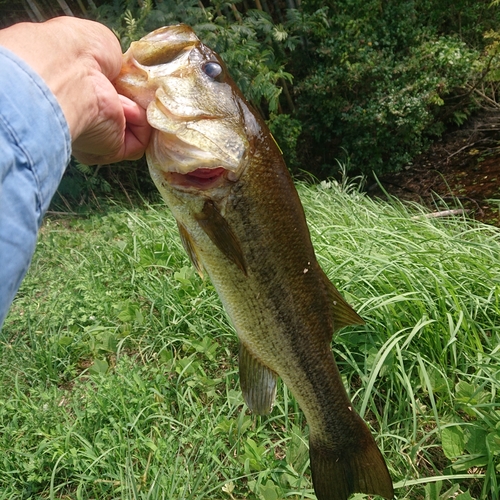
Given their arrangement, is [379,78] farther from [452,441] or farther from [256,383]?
[256,383]

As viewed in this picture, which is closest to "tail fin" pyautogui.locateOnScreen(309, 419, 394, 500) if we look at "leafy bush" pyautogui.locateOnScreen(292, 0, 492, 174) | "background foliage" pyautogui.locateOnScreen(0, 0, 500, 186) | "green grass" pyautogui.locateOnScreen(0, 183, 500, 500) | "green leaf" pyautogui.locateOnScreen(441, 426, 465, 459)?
"green grass" pyautogui.locateOnScreen(0, 183, 500, 500)

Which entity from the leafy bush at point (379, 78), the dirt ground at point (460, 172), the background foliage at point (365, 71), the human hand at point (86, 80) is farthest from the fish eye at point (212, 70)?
the leafy bush at point (379, 78)

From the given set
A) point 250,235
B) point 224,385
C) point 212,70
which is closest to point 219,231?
point 250,235

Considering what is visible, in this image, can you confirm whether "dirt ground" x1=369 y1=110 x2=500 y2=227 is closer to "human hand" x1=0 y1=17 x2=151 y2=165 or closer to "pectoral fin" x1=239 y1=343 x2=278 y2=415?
"pectoral fin" x1=239 y1=343 x2=278 y2=415

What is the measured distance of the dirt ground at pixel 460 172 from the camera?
5727mm

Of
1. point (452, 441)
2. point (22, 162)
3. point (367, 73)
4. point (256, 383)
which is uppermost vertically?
point (22, 162)

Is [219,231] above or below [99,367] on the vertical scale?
above

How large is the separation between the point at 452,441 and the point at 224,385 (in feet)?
3.90

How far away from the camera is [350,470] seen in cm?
167

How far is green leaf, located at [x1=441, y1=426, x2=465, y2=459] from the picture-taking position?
79.0 inches

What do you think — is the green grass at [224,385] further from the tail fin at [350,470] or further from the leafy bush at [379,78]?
the leafy bush at [379,78]

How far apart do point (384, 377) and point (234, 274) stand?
134 centimetres

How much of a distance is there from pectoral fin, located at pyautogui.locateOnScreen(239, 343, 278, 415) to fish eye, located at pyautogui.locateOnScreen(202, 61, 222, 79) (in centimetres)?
89

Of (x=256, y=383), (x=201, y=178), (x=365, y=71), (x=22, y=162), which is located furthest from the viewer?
(x=365, y=71)
